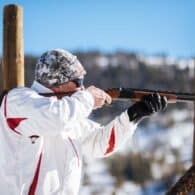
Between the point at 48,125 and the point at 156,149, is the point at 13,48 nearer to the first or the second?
the point at 48,125

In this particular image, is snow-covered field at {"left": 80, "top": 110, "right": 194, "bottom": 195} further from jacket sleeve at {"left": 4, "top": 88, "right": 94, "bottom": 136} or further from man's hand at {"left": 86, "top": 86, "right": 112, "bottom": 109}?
jacket sleeve at {"left": 4, "top": 88, "right": 94, "bottom": 136}

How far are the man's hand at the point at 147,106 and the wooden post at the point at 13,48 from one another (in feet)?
2.14

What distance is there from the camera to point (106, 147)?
360cm

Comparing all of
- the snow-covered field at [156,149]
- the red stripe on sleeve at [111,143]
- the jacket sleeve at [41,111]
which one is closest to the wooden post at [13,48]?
the jacket sleeve at [41,111]

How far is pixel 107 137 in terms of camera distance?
3.58 m

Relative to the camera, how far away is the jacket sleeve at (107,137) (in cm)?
353

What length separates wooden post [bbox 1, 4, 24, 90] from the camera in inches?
144

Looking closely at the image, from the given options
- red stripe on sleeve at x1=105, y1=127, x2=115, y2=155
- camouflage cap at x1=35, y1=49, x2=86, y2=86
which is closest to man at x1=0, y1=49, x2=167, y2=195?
camouflage cap at x1=35, y1=49, x2=86, y2=86

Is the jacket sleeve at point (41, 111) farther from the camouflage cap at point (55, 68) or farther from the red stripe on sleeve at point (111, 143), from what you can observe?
the red stripe on sleeve at point (111, 143)

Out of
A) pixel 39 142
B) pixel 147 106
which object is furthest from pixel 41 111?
pixel 147 106

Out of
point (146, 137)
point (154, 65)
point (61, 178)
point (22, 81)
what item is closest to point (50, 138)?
point (61, 178)

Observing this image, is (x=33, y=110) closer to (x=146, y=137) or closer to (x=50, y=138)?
(x=50, y=138)

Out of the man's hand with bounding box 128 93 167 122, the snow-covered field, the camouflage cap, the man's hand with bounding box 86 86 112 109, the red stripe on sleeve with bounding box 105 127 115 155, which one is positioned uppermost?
the camouflage cap

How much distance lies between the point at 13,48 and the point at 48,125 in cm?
69
